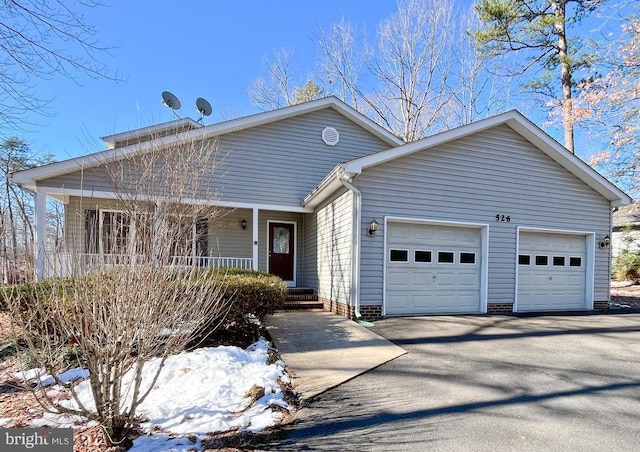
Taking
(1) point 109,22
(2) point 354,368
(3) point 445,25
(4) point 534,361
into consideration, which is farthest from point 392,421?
(3) point 445,25

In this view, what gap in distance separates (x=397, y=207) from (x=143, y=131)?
7.32 metres

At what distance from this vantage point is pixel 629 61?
496 inches

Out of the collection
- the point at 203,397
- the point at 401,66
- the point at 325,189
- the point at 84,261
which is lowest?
the point at 203,397

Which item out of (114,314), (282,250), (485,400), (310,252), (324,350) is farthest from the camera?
(282,250)

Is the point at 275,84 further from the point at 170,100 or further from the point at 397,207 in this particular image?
the point at 397,207

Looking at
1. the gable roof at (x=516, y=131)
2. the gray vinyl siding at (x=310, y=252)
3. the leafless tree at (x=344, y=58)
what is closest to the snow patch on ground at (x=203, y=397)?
the gable roof at (x=516, y=131)

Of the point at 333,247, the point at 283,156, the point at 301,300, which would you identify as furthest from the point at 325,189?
the point at 301,300

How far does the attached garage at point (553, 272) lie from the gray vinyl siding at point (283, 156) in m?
5.65

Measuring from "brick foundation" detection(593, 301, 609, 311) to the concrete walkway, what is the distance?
8204 millimetres

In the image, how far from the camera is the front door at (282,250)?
37.4ft

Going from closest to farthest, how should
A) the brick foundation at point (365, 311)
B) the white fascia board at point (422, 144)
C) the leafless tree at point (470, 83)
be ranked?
1. the white fascia board at point (422, 144)
2. the brick foundation at point (365, 311)
3. the leafless tree at point (470, 83)

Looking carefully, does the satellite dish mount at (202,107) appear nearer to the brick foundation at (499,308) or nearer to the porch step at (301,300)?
the porch step at (301,300)

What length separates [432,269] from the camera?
8648mm

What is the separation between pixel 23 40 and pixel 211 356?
16.7ft
